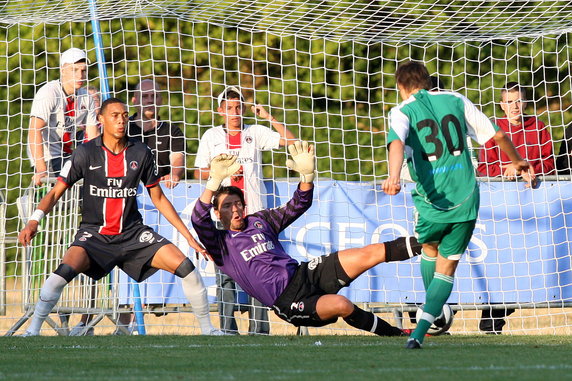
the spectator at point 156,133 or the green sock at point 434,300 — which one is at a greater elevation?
the spectator at point 156,133

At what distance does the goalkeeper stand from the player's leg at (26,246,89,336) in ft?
3.09

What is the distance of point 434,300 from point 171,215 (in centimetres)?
255

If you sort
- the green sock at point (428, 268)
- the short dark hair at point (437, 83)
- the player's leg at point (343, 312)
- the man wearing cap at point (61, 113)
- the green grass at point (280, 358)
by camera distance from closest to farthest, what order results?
the green grass at point (280, 358), the green sock at point (428, 268), the player's leg at point (343, 312), the short dark hair at point (437, 83), the man wearing cap at point (61, 113)

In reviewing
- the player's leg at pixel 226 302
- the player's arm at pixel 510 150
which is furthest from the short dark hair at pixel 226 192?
the player's arm at pixel 510 150

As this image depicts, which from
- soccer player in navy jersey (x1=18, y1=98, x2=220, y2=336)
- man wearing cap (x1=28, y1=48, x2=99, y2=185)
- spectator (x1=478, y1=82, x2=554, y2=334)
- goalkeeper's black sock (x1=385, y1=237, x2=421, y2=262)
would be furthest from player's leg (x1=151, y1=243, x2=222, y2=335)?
spectator (x1=478, y1=82, x2=554, y2=334)

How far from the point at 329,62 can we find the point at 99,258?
586 cm

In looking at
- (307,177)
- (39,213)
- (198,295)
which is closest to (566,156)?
(307,177)

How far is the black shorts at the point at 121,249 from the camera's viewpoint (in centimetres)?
823

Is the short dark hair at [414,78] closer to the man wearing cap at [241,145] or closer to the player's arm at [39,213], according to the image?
the player's arm at [39,213]

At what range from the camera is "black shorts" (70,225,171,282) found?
27.0ft

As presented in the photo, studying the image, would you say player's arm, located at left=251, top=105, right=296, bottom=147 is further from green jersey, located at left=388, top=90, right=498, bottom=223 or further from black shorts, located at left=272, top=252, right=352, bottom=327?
green jersey, located at left=388, top=90, right=498, bottom=223

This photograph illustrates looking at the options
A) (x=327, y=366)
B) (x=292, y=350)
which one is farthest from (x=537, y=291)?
(x=327, y=366)

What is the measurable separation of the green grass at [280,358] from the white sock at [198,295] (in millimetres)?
471

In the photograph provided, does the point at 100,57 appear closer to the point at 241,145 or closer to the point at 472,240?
the point at 241,145
